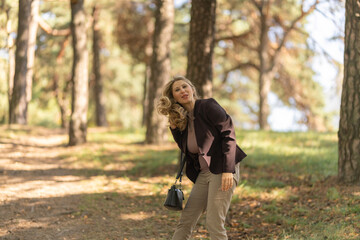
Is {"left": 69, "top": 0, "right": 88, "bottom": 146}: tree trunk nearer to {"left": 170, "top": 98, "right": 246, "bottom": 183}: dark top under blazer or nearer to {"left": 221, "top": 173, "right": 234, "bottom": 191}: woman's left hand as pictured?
{"left": 170, "top": 98, "right": 246, "bottom": 183}: dark top under blazer

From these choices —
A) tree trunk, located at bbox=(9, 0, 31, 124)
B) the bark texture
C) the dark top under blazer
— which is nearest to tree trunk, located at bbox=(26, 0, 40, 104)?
tree trunk, located at bbox=(9, 0, 31, 124)

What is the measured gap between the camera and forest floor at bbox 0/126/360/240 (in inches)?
226

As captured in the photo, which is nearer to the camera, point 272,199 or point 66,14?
point 272,199

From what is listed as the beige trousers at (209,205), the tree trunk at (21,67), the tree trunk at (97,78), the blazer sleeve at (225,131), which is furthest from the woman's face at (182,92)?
the tree trunk at (97,78)

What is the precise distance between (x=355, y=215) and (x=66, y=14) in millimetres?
21825

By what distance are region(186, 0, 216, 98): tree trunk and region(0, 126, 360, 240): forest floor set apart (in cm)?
221

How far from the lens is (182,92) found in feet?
13.5

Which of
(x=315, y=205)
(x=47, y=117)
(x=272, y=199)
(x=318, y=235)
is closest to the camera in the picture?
(x=318, y=235)

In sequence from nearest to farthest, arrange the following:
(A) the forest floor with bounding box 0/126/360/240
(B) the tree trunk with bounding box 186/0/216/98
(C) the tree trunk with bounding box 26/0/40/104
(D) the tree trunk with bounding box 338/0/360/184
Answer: (A) the forest floor with bounding box 0/126/360/240, (D) the tree trunk with bounding box 338/0/360/184, (B) the tree trunk with bounding box 186/0/216/98, (C) the tree trunk with bounding box 26/0/40/104

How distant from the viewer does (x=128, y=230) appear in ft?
19.4

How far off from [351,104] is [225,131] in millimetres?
3651

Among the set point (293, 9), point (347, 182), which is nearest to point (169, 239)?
point (347, 182)

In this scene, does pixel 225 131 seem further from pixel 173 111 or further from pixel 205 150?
pixel 173 111

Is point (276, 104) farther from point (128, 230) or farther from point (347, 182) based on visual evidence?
point (128, 230)
